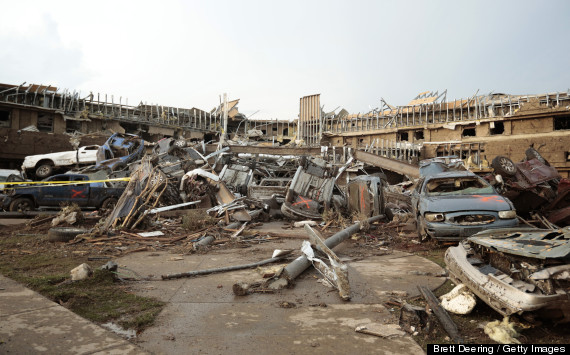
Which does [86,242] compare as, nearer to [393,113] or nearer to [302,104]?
[393,113]

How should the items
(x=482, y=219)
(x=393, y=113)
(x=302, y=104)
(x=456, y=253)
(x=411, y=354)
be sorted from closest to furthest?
1. (x=411, y=354)
2. (x=456, y=253)
3. (x=482, y=219)
4. (x=393, y=113)
5. (x=302, y=104)

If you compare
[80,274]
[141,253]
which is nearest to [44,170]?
[141,253]

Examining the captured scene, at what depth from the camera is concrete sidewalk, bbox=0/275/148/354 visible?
2.82 metres

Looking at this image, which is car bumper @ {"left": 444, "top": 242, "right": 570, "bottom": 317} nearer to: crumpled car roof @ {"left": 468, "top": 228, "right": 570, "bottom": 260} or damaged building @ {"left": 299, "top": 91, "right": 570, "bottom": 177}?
crumpled car roof @ {"left": 468, "top": 228, "right": 570, "bottom": 260}

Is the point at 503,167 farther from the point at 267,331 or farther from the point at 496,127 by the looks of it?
the point at 496,127

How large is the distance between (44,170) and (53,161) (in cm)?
69

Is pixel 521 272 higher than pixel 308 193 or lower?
higher

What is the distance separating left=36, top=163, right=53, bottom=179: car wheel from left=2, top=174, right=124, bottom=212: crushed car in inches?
288

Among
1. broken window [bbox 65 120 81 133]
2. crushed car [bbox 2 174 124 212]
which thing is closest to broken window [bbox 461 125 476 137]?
crushed car [bbox 2 174 124 212]

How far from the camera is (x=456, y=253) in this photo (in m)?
4.29

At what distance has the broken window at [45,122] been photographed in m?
29.9

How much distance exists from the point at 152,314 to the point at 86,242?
17.4ft

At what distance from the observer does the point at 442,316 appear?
3.54 m

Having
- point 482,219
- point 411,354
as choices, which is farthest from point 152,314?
point 482,219
